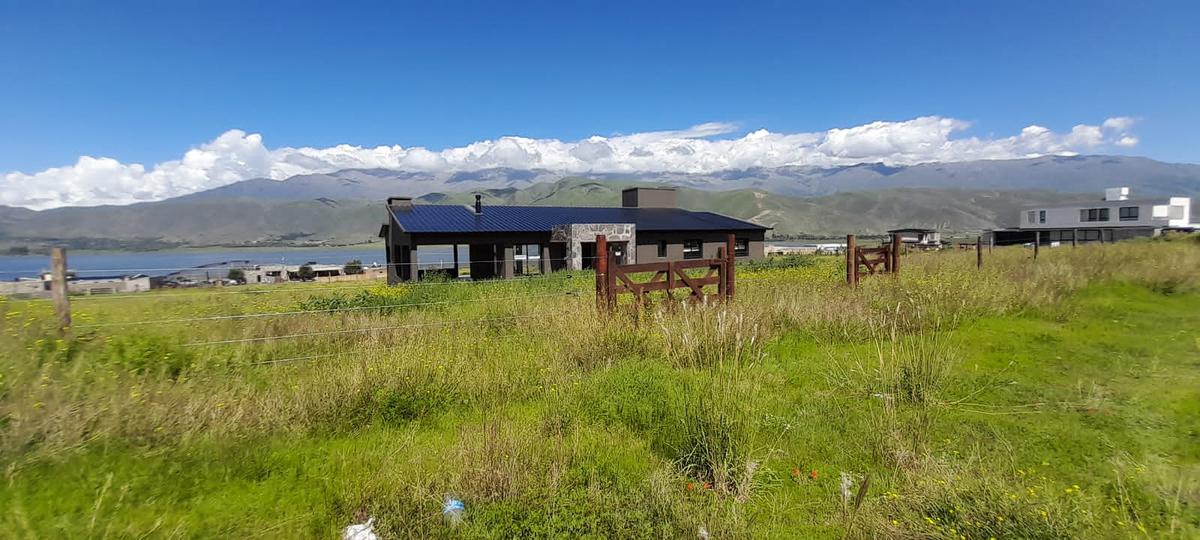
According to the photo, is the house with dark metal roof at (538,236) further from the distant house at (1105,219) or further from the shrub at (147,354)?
the distant house at (1105,219)

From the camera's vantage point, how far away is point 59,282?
6266 millimetres

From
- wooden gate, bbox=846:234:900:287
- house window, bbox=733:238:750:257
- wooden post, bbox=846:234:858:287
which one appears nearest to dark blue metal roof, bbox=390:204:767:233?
house window, bbox=733:238:750:257

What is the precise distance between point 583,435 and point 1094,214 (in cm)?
8047

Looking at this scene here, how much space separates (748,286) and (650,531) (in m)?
11.0

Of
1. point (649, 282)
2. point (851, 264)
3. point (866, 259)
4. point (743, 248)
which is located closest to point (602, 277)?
point (649, 282)

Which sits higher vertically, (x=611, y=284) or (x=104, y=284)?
(x=104, y=284)

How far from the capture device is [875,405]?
5.42 meters

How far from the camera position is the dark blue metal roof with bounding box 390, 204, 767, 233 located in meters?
26.5

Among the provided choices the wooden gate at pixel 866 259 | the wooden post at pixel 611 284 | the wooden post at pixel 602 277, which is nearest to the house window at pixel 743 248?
the wooden gate at pixel 866 259

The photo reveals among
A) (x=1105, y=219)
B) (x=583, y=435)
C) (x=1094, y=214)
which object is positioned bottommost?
(x=583, y=435)

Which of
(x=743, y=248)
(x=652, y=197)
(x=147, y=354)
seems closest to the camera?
(x=147, y=354)

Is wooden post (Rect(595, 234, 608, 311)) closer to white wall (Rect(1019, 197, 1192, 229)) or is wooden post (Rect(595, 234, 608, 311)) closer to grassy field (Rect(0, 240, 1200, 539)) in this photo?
grassy field (Rect(0, 240, 1200, 539))

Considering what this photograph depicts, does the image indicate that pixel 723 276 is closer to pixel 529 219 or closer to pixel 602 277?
pixel 602 277

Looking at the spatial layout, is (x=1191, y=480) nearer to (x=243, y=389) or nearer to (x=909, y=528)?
(x=909, y=528)
